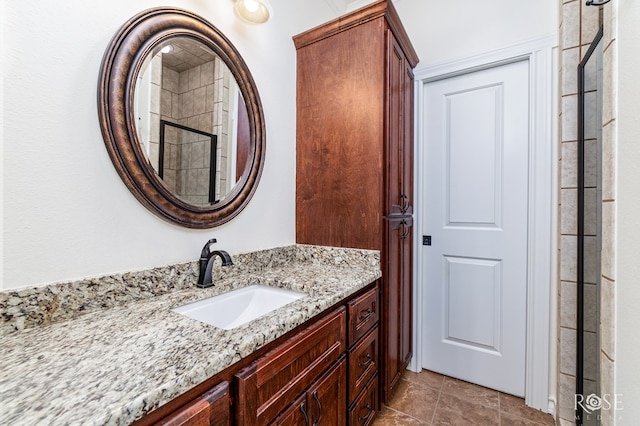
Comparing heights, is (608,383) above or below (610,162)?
below

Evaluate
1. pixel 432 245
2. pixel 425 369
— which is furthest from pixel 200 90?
pixel 425 369

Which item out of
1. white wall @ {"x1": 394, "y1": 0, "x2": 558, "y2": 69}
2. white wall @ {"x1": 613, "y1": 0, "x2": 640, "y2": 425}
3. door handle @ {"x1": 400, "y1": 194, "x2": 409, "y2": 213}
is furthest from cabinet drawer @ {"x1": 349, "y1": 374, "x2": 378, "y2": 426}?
white wall @ {"x1": 394, "y1": 0, "x2": 558, "y2": 69}

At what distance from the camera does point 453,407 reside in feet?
5.49

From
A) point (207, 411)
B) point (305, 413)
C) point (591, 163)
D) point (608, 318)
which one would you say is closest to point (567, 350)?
point (608, 318)

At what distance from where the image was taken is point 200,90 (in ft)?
4.10

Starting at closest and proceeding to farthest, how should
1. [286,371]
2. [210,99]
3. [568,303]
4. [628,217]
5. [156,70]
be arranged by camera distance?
[628,217], [286,371], [156,70], [210,99], [568,303]

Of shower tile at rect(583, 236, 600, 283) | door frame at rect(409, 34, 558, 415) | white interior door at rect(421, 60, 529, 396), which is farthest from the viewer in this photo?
white interior door at rect(421, 60, 529, 396)

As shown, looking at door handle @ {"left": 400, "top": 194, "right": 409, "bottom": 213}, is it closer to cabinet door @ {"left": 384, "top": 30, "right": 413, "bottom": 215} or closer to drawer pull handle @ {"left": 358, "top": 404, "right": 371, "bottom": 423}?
cabinet door @ {"left": 384, "top": 30, "right": 413, "bottom": 215}

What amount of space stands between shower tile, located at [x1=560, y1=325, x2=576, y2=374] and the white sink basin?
4.56 feet

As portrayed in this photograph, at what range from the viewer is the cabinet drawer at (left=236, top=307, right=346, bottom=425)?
71 cm

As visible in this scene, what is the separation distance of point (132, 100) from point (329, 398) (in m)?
1.30

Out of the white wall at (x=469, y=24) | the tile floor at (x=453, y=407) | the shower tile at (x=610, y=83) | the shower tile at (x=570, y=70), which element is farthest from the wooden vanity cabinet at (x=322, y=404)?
the white wall at (x=469, y=24)

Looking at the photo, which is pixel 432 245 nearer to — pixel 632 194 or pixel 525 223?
pixel 525 223

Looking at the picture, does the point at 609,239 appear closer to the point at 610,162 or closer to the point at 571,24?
the point at 610,162
